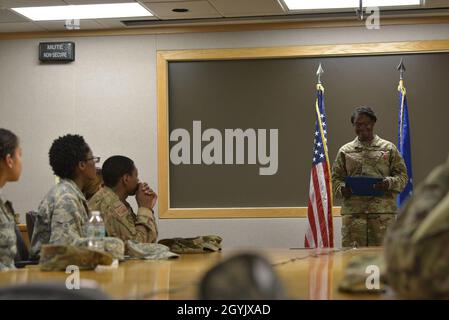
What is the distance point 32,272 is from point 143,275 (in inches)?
19.1

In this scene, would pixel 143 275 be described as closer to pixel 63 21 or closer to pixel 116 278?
pixel 116 278

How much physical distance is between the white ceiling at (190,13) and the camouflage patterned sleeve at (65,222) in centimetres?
415

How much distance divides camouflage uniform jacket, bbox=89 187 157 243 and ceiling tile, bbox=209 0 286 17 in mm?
3454

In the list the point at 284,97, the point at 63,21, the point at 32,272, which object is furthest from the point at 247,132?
the point at 32,272

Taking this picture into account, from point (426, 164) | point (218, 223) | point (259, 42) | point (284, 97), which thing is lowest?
point (218, 223)

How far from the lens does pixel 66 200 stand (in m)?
3.23

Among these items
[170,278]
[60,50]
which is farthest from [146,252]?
[60,50]

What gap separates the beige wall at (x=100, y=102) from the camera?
8070 millimetres

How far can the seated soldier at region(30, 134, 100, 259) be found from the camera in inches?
125

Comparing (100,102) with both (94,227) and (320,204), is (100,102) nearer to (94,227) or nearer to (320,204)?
(320,204)

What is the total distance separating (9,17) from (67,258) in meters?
5.53
